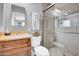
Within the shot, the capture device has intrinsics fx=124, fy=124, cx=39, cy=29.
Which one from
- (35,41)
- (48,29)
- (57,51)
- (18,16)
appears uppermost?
(18,16)

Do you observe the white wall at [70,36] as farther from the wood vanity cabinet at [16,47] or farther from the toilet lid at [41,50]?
the wood vanity cabinet at [16,47]

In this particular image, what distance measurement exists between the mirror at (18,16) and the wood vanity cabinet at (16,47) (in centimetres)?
24

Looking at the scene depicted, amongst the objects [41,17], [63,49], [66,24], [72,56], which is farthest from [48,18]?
[72,56]

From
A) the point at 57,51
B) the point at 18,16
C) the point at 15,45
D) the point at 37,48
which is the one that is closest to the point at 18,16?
the point at 18,16

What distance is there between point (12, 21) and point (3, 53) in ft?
1.47

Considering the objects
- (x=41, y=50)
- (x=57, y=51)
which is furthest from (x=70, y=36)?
(x=41, y=50)

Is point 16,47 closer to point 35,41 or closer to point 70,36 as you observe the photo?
point 35,41

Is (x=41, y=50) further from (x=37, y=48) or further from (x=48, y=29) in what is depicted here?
(x=48, y=29)

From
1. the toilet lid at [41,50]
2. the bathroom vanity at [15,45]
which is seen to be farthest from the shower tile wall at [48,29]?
the bathroom vanity at [15,45]

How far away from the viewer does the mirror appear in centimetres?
170

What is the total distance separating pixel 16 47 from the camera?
5.60 ft

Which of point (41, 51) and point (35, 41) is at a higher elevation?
point (35, 41)

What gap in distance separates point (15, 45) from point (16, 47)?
0.03 meters

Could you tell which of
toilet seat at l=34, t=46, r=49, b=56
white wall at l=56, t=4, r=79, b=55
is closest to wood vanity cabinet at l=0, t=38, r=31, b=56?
toilet seat at l=34, t=46, r=49, b=56
